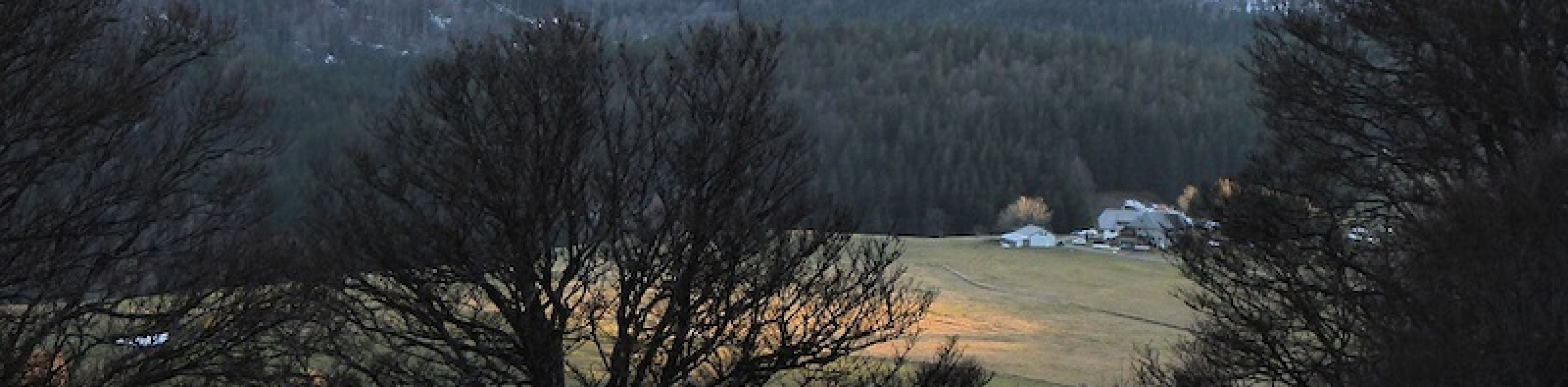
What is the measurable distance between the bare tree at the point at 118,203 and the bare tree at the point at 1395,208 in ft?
20.2

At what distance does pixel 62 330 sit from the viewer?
7.27m

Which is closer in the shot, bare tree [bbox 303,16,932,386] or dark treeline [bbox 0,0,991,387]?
dark treeline [bbox 0,0,991,387]

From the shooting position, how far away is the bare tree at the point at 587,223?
8.70 meters

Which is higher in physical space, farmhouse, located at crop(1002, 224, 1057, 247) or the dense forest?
the dense forest

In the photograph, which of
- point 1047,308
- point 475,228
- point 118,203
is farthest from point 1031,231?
point 118,203

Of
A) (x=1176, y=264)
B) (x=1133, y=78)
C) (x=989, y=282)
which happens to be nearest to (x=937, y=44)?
(x=1133, y=78)

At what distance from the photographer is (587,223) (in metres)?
8.96

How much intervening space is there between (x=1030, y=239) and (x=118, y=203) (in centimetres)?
7213

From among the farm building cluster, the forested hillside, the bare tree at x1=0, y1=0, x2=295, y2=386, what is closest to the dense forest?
the forested hillside

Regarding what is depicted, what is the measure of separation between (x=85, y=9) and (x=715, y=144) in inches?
146

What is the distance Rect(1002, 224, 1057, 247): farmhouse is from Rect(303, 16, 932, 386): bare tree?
67865 mm

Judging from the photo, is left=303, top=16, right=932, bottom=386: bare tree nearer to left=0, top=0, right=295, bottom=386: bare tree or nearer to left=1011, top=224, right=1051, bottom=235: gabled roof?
left=0, top=0, right=295, bottom=386: bare tree

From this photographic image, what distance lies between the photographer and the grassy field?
138 feet

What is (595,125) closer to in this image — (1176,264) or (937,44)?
(1176,264)
